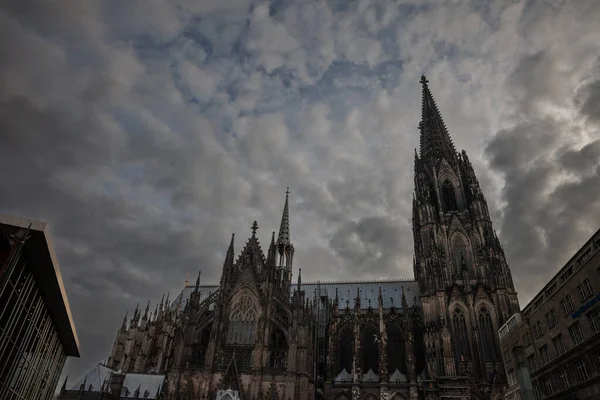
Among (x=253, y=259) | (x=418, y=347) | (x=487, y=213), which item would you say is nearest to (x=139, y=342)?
→ (x=253, y=259)

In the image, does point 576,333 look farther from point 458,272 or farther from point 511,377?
point 458,272

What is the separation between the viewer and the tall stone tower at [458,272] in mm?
42500

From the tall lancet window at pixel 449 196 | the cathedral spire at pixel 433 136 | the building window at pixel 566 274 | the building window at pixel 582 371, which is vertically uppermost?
the cathedral spire at pixel 433 136

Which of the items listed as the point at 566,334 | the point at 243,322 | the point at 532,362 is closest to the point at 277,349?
the point at 243,322

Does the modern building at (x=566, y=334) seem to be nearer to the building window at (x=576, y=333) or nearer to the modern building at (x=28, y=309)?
the building window at (x=576, y=333)

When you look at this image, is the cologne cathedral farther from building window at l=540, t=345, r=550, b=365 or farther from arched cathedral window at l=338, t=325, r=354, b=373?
building window at l=540, t=345, r=550, b=365

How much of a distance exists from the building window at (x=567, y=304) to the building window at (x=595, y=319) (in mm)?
2397

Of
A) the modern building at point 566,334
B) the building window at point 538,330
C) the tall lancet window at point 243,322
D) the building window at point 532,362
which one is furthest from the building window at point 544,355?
the tall lancet window at point 243,322

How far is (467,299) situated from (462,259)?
574 centimetres

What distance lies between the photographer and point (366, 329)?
169ft

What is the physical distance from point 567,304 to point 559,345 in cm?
323

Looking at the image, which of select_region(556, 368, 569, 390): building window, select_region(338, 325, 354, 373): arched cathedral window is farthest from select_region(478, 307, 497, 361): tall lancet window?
select_region(338, 325, 354, 373): arched cathedral window

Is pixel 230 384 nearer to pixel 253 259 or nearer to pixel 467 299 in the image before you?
pixel 253 259

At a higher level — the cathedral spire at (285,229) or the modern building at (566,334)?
the cathedral spire at (285,229)
